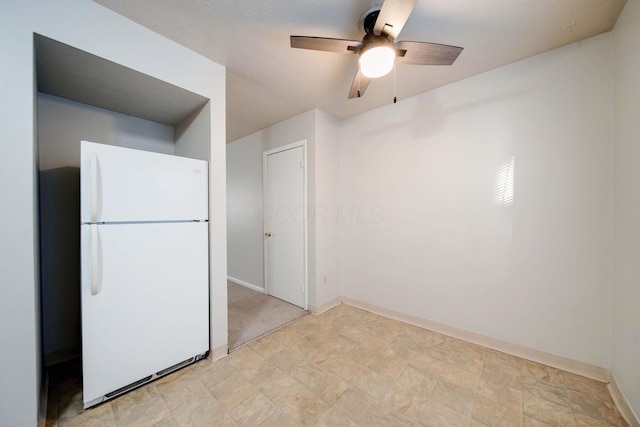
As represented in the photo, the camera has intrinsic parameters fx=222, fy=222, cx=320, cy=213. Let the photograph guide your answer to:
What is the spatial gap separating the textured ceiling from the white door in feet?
3.26

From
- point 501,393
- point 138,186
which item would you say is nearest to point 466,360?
point 501,393

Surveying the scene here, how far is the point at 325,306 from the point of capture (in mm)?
2822

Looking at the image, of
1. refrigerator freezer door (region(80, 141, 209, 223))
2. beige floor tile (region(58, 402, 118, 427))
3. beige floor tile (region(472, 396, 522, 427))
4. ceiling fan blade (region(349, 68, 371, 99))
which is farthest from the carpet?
ceiling fan blade (region(349, 68, 371, 99))

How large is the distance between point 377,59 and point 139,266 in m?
2.03

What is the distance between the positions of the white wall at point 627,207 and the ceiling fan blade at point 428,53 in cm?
99

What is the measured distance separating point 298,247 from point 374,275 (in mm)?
1023

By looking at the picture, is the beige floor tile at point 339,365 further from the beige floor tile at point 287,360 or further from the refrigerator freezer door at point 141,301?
the refrigerator freezer door at point 141,301

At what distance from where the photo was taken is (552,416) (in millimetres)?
1338

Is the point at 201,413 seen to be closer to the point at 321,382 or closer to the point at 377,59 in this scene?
the point at 321,382

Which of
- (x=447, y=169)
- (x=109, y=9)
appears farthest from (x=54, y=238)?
(x=447, y=169)

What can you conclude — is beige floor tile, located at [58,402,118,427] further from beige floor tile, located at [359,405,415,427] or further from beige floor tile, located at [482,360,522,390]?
beige floor tile, located at [482,360,522,390]

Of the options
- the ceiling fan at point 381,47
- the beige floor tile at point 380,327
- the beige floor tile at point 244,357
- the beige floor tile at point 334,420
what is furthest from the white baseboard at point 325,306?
the ceiling fan at point 381,47

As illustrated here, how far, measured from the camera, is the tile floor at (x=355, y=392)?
1.33 m

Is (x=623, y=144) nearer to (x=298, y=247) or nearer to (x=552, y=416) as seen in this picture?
(x=552, y=416)
